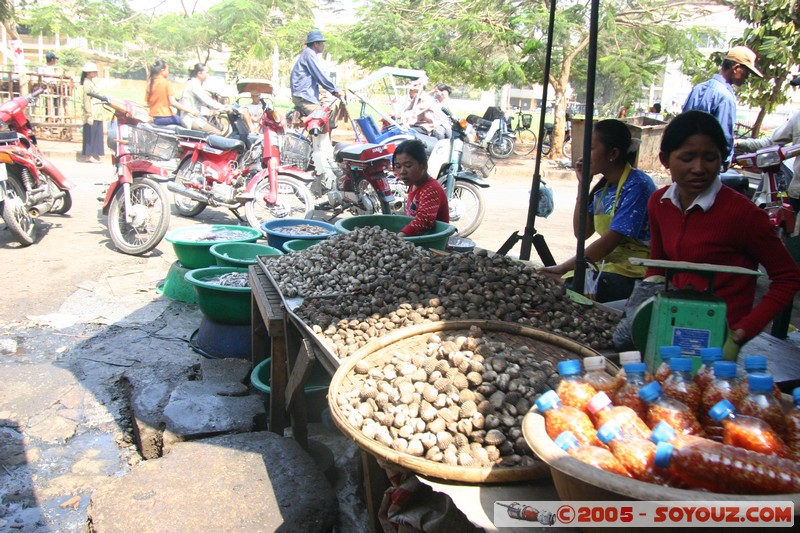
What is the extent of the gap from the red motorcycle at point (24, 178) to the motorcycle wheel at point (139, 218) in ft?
2.77

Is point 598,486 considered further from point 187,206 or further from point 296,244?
point 187,206

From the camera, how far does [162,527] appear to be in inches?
85.4

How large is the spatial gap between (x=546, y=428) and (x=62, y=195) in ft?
23.5

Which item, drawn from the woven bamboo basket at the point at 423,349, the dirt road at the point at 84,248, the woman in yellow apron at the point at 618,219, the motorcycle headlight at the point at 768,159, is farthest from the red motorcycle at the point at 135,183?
the motorcycle headlight at the point at 768,159

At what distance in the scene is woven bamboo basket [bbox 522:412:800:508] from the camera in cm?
105

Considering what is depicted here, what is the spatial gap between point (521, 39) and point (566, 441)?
14.4m

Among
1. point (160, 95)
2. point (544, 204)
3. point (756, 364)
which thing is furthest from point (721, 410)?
point (160, 95)

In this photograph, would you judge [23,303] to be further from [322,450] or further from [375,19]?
[375,19]

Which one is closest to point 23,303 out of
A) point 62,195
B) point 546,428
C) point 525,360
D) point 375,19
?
point 62,195

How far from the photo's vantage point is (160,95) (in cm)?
1002

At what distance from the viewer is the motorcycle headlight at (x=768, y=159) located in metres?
4.80

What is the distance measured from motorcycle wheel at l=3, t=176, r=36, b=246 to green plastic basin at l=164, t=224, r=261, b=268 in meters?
2.27

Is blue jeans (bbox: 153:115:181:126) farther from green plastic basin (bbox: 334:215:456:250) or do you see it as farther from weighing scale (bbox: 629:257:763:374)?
weighing scale (bbox: 629:257:763:374)

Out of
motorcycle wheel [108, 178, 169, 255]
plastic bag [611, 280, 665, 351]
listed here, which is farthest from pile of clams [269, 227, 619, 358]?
motorcycle wheel [108, 178, 169, 255]
